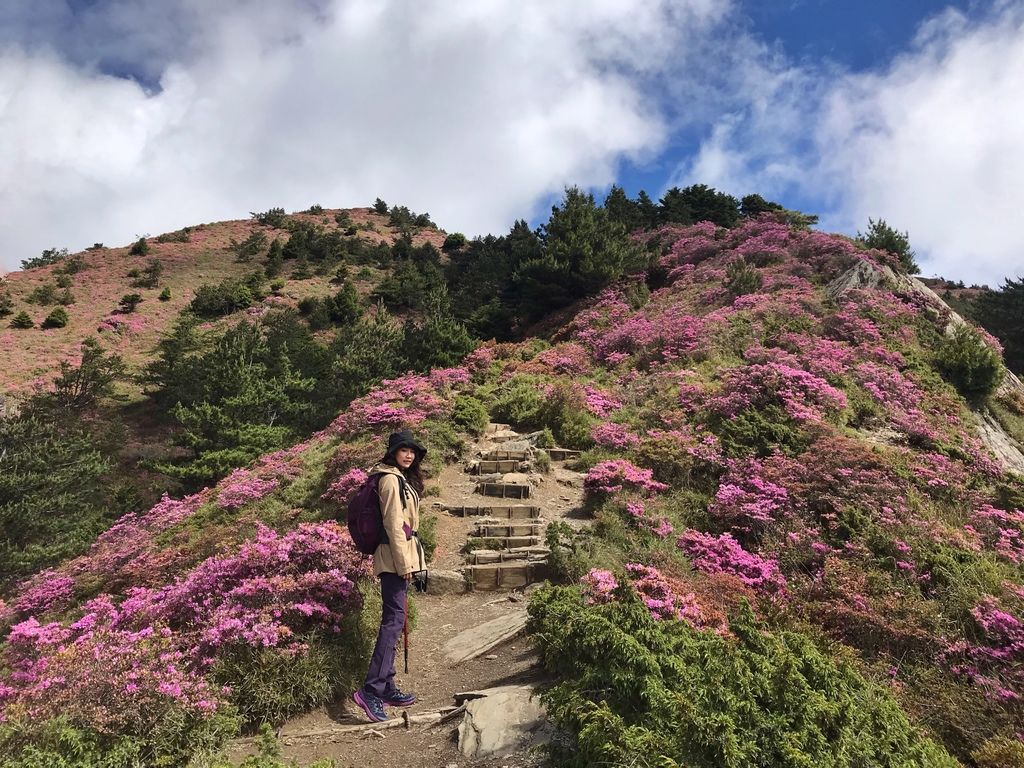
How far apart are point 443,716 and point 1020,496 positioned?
962cm

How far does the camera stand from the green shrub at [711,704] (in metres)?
2.49

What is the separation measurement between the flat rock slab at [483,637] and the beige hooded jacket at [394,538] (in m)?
1.77

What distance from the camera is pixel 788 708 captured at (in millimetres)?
2812

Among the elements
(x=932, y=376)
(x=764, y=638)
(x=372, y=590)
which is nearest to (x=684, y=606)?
(x=764, y=638)

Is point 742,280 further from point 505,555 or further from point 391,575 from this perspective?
point 391,575

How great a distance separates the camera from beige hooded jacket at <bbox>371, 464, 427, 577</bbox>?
4379 mm

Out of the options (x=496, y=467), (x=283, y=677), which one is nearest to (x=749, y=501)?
(x=496, y=467)

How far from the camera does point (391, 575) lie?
14.8 ft

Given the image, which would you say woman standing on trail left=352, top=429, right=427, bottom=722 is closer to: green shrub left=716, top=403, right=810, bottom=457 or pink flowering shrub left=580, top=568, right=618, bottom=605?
pink flowering shrub left=580, top=568, right=618, bottom=605

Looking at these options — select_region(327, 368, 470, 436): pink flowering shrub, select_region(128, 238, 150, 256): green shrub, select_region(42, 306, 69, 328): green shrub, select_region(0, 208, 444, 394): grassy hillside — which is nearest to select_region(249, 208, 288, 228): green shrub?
select_region(0, 208, 444, 394): grassy hillside

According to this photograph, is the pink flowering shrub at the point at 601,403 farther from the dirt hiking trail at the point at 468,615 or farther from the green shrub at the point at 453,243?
the green shrub at the point at 453,243

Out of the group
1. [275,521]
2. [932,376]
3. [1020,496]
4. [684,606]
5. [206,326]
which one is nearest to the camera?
[684,606]

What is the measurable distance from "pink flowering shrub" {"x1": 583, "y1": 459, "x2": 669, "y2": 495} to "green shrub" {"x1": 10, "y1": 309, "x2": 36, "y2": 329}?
34.9 m

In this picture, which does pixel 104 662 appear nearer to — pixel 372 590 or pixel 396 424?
pixel 372 590
